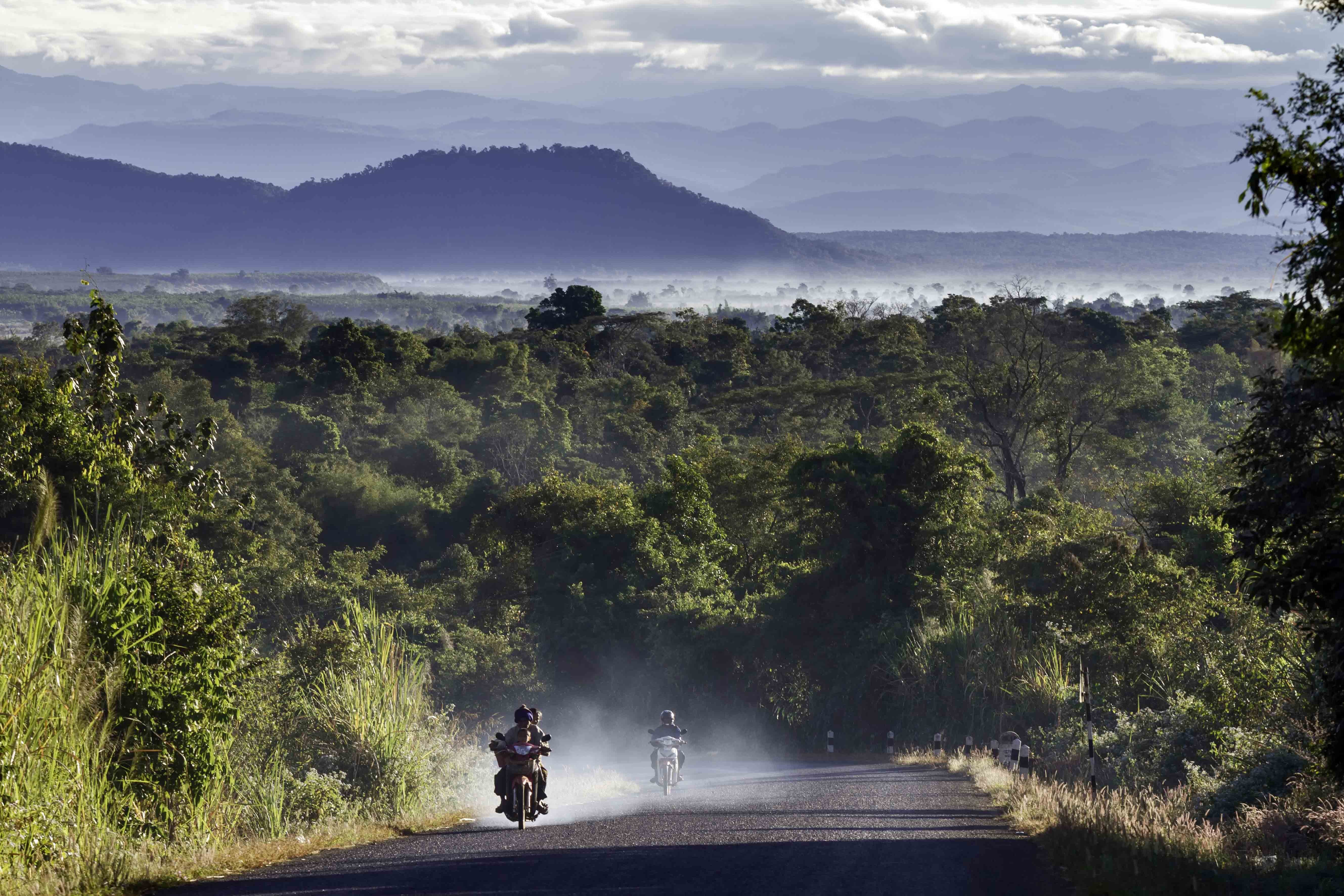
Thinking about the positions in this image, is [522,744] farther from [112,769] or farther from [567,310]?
[567,310]

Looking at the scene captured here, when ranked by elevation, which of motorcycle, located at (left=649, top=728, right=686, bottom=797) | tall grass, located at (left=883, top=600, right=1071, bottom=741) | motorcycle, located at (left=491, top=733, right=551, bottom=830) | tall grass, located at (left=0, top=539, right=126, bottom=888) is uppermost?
tall grass, located at (left=0, top=539, right=126, bottom=888)

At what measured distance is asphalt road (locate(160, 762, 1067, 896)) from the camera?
9.02 metres

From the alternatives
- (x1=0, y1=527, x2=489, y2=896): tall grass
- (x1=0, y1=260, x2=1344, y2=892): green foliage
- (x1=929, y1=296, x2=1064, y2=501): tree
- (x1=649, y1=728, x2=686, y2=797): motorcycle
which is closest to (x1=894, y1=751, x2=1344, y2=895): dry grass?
(x1=0, y1=260, x2=1344, y2=892): green foliage

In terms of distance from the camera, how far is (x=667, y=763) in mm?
17531

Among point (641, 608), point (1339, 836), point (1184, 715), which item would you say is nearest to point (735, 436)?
point (641, 608)

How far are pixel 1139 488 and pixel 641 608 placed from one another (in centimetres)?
1307

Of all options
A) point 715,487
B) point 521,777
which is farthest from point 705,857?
point 715,487

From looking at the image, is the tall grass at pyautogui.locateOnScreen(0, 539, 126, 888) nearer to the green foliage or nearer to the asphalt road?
the green foliage

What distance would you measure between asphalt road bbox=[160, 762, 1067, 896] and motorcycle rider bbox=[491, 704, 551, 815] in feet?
0.99

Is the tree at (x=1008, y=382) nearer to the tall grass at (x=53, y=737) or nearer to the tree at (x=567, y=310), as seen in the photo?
the tree at (x=567, y=310)

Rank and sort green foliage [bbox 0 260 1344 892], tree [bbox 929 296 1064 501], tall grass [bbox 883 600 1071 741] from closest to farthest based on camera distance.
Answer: green foliage [bbox 0 260 1344 892]
tall grass [bbox 883 600 1071 741]
tree [bbox 929 296 1064 501]

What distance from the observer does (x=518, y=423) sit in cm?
6047

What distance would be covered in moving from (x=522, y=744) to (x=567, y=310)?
264 feet

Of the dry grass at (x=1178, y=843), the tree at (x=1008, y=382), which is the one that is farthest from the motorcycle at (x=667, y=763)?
the tree at (x=1008, y=382)
